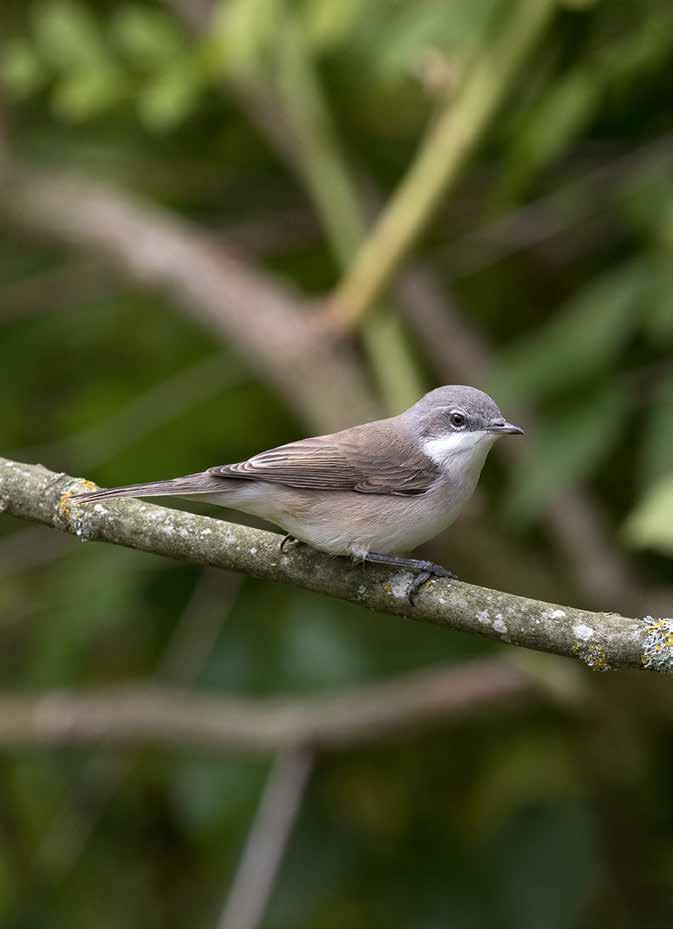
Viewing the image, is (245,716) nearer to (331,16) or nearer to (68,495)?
(68,495)

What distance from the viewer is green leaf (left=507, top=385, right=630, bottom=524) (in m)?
4.23

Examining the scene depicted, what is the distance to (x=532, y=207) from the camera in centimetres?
545

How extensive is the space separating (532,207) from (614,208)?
40cm

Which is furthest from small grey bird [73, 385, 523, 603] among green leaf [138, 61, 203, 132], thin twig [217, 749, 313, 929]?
thin twig [217, 749, 313, 929]

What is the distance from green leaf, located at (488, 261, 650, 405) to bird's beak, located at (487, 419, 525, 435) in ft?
2.08

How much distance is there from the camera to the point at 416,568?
3123mm

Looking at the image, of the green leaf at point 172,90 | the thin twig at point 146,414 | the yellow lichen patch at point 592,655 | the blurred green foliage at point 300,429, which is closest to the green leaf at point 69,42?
the blurred green foliage at point 300,429

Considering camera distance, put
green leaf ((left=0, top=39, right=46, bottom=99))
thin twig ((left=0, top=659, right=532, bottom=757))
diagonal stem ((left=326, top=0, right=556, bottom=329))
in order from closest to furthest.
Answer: diagonal stem ((left=326, top=0, right=556, bottom=329)) < green leaf ((left=0, top=39, right=46, bottom=99)) < thin twig ((left=0, top=659, right=532, bottom=757))

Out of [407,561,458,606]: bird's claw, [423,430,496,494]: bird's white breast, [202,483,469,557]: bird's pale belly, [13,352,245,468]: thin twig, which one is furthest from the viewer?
[13,352,245,468]: thin twig

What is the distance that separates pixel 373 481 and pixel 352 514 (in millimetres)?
216

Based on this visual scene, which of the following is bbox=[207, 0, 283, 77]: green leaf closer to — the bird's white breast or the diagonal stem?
the diagonal stem

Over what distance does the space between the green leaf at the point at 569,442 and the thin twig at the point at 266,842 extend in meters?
1.88

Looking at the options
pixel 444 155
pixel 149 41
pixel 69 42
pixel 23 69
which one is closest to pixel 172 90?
pixel 149 41

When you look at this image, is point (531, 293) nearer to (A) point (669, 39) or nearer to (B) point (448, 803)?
(A) point (669, 39)
